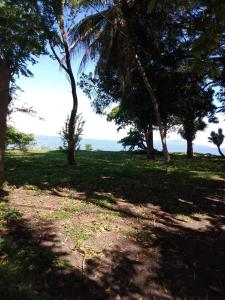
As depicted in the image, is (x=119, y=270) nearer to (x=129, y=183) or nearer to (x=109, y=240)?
(x=109, y=240)

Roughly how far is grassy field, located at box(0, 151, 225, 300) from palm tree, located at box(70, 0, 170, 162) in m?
6.27

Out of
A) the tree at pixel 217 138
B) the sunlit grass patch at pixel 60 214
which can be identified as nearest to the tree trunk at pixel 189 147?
the tree at pixel 217 138

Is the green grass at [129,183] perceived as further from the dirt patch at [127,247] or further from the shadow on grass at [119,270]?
the shadow on grass at [119,270]

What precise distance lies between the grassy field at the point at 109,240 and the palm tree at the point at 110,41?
627 centimetres

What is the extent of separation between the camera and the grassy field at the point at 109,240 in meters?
5.16

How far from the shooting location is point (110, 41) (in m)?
16.7

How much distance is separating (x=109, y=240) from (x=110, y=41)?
12466 millimetres

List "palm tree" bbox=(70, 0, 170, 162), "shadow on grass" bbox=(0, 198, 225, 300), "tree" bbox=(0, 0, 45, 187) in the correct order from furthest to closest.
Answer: "palm tree" bbox=(70, 0, 170, 162) < "tree" bbox=(0, 0, 45, 187) < "shadow on grass" bbox=(0, 198, 225, 300)

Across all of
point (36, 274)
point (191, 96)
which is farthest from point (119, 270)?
point (191, 96)

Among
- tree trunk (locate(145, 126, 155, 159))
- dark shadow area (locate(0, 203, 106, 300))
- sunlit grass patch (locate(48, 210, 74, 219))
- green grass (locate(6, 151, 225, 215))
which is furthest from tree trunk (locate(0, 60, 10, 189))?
tree trunk (locate(145, 126, 155, 159))

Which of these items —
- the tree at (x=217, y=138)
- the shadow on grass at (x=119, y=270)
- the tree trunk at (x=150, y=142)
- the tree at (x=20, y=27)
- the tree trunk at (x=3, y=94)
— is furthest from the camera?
the tree at (x=217, y=138)

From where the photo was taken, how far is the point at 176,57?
15.6 m

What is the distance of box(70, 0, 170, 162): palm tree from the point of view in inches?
593

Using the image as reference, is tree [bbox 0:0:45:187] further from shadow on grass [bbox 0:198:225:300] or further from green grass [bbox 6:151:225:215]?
shadow on grass [bbox 0:198:225:300]
